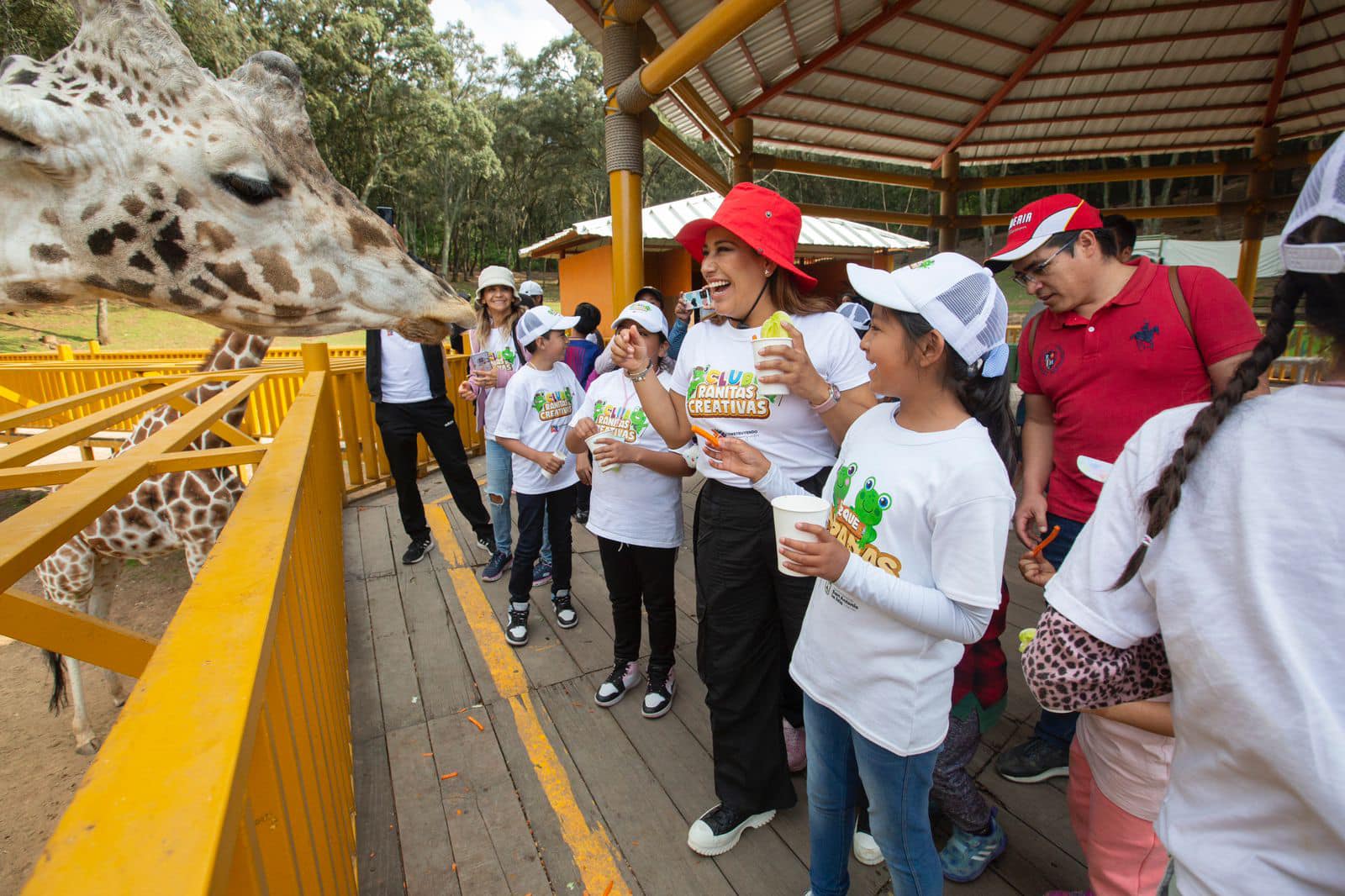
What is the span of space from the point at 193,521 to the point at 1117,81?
9.77 m

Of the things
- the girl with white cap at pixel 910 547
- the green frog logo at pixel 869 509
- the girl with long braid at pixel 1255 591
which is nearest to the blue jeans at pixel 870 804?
the girl with white cap at pixel 910 547

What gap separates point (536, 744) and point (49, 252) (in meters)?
2.32

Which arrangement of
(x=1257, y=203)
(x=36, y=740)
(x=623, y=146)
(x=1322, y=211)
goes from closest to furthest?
(x=1322, y=211) < (x=36, y=740) < (x=623, y=146) < (x=1257, y=203)

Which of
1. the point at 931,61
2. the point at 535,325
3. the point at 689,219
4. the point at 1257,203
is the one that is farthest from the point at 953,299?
the point at 689,219

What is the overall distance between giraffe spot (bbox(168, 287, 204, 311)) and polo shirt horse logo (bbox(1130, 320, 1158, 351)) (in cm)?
284

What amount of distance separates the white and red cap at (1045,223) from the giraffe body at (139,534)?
378cm

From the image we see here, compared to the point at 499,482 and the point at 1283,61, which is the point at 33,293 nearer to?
the point at 499,482

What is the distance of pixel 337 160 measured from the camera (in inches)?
1112

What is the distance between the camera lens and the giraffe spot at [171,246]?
151 cm

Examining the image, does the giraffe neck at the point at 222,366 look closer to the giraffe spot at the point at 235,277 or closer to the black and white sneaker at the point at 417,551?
the black and white sneaker at the point at 417,551

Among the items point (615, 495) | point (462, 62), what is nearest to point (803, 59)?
point (615, 495)

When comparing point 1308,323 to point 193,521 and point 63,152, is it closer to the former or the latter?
point 63,152

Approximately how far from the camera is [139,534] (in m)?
3.29

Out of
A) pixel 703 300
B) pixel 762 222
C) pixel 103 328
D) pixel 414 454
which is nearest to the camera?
pixel 762 222
